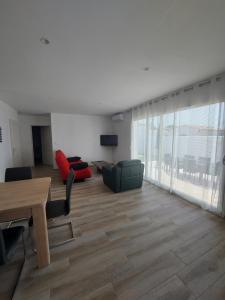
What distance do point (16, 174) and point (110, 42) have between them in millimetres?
2476

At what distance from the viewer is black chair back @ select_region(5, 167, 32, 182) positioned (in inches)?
89.6

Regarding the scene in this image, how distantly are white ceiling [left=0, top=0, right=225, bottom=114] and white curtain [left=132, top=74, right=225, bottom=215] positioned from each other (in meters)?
0.43

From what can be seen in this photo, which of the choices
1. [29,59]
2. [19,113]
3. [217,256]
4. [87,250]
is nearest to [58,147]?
[19,113]

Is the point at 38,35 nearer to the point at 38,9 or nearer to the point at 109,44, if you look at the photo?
the point at 38,9

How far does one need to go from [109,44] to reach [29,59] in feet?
3.78

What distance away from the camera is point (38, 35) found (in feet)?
4.68

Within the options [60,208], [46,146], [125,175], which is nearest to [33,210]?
[60,208]

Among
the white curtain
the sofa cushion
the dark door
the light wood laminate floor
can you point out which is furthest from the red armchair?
the dark door

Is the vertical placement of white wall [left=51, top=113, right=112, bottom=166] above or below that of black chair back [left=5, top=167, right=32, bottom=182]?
above

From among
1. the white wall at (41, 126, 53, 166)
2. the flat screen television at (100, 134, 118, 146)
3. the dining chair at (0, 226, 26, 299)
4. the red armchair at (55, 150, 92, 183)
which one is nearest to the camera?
the dining chair at (0, 226, 26, 299)

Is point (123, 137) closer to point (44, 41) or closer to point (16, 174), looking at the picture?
point (16, 174)

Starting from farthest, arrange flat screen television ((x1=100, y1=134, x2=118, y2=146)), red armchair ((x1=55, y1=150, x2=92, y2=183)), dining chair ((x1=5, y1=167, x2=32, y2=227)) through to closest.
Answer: flat screen television ((x1=100, y1=134, x2=118, y2=146)) < red armchair ((x1=55, y1=150, x2=92, y2=183)) < dining chair ((x1=5, y1=167, x2=32, y2=227))

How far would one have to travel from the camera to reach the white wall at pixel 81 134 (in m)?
5.84

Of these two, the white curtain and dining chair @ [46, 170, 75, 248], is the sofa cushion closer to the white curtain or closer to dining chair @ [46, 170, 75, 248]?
the white curtain
